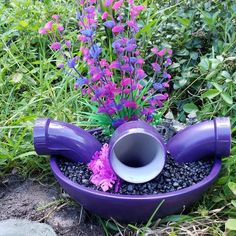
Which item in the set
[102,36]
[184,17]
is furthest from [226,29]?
[102,36]

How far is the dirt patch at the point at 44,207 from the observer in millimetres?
1372

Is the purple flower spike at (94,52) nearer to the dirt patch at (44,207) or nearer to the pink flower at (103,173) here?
the pink flower at (103,173)

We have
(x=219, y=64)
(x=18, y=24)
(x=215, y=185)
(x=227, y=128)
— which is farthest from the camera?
(x=18, y=24)

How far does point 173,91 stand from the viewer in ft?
5.87

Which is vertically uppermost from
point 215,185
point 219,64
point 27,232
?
point 219,64

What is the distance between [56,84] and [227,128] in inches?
32.3

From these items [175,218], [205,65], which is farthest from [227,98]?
[175,218]

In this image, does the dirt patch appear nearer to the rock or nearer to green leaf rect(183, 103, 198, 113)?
the rock

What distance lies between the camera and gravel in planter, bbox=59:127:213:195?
50.7 inches

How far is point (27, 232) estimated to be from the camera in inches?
51.7

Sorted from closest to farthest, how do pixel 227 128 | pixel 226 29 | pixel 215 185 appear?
pixel 227 128 → pixel 215 185 → pixel 226 29

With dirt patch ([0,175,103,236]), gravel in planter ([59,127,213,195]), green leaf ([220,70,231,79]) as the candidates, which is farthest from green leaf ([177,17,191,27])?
dirt patch ([0,175,103,236])

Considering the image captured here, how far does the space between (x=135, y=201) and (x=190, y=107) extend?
0.51m

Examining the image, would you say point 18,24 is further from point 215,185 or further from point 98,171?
point 215,185
